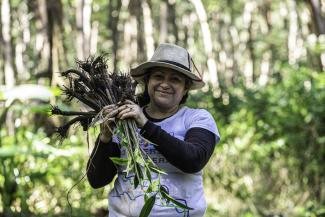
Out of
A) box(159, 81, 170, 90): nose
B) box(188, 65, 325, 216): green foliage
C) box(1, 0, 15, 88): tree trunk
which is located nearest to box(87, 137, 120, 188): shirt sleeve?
box(159, 81, 170, 90): nose

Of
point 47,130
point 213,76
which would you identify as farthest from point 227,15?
point 47,130

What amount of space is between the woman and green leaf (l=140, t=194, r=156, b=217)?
17cm

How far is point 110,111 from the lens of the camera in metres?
2.81

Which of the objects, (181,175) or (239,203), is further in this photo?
(239,203)

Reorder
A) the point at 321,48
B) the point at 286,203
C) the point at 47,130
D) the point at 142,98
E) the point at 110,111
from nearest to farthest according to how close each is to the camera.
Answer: the point at 110,111 < the point at 142,98 < the point at 321,48 < the point at 286,203 < the point at 47,130

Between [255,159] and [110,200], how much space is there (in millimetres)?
5012

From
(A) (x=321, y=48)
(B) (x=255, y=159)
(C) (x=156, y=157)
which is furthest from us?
(B) (x=255, y=159)

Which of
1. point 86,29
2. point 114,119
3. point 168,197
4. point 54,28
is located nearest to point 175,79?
point 114,119

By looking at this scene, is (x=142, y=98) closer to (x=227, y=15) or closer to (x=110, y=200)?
(x=110, y=200)

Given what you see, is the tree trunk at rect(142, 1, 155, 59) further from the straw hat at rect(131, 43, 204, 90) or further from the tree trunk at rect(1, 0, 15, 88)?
the straw hat at rect(131, 43, 204, 90)

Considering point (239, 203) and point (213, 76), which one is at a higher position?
point (213, 76)

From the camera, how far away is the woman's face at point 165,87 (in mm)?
3074

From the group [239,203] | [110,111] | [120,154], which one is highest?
[110,111]

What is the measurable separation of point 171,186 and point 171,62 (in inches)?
24.6
